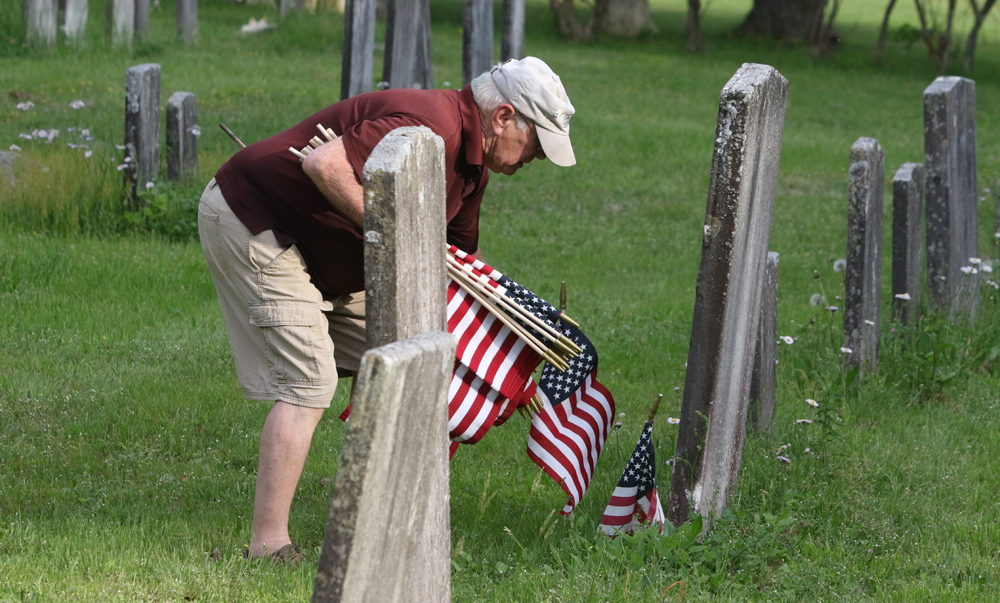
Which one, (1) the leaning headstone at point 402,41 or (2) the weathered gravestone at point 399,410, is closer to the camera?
(2) the weathered gravestone at point 399,410

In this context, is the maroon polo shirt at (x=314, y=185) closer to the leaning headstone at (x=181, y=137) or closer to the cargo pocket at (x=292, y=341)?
the cargo pocket at (x=292, y=341)

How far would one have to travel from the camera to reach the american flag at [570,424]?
388 centimetres

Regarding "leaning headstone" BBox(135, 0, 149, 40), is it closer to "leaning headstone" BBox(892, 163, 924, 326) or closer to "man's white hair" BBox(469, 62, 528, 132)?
"leaning headstone" BBox(892, 163, 924, 326)

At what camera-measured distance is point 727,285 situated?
3.52 meters

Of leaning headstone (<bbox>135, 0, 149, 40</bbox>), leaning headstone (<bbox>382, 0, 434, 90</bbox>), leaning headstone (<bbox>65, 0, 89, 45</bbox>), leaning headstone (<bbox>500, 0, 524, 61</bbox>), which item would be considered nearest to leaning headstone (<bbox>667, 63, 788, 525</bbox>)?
leaning headstone (<bbox>382, 0, 434, 90</bbox>)

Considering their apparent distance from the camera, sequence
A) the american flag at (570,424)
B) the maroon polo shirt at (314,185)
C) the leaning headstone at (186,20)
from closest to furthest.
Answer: the maroon polo shirt at (314,185) < the american flag at (570,424) < the leaning headstone at (186,20)

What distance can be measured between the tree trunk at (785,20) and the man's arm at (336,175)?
79.4 ft

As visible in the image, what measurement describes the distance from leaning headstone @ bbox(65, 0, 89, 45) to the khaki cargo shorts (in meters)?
13.5

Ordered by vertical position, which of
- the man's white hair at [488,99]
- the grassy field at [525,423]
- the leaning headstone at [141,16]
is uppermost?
the man's white hair at [488,99]

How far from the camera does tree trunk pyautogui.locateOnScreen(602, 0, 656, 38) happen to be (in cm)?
2580

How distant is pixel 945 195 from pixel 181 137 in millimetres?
5564

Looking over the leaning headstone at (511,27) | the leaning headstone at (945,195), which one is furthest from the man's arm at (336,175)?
the leaning headstone at (511,27)

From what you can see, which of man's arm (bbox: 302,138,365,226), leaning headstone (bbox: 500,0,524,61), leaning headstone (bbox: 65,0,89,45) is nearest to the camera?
man's arm (bbox: 302,138,365,226)

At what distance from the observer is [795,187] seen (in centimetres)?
1187
